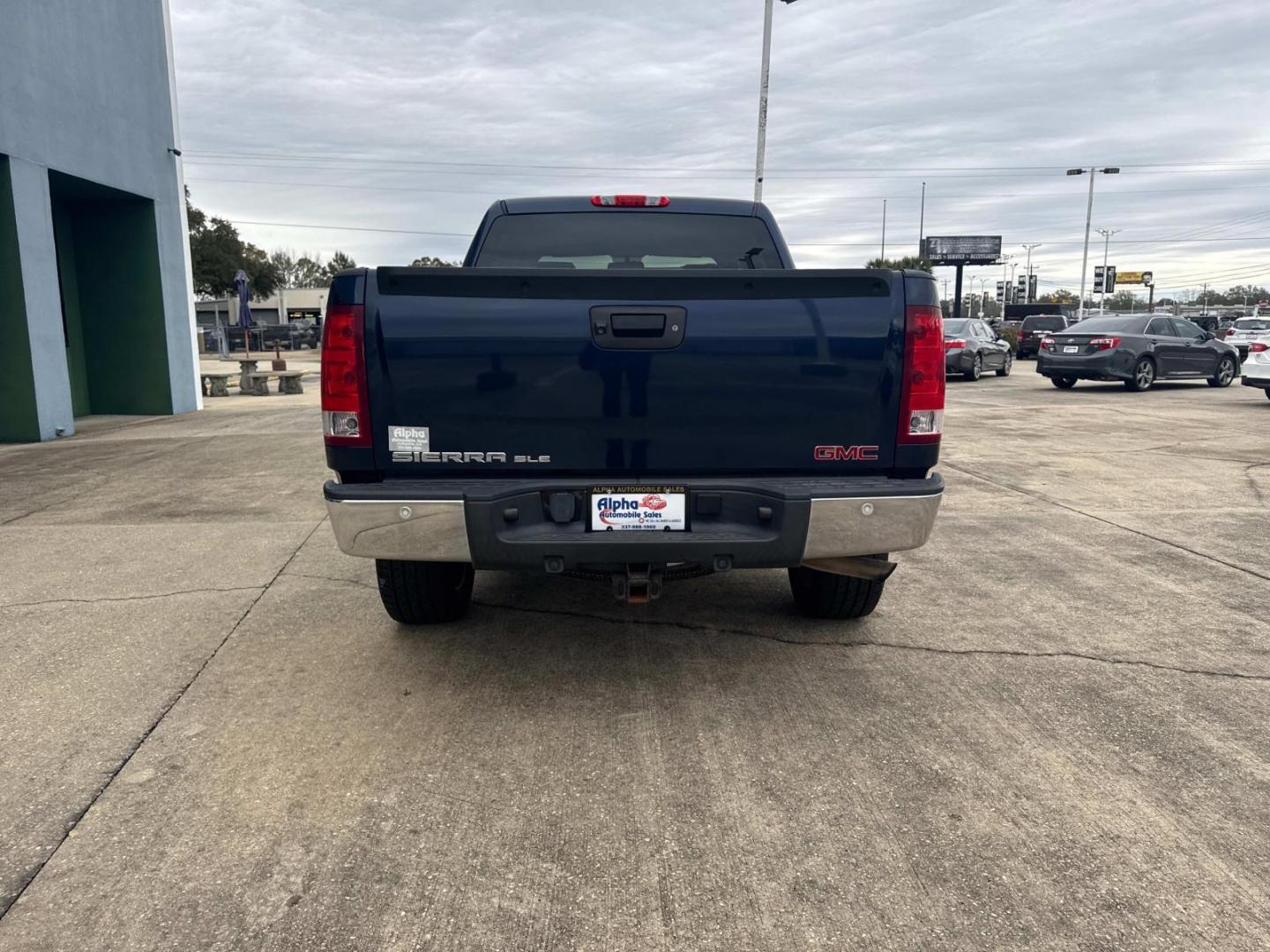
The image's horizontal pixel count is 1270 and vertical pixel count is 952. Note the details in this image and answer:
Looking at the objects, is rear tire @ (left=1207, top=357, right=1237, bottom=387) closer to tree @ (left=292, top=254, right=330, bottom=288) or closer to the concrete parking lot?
the concrete parking lot

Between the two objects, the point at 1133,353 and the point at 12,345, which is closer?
the point at 12,345

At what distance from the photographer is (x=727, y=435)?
3.34m

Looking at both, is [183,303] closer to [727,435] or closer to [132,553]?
[132,553]

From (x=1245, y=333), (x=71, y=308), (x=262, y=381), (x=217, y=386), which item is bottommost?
(x=217, y=386)

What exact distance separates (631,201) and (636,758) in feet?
9.72

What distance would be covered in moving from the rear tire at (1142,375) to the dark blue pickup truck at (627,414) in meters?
18.3

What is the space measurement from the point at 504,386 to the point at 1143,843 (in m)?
2.46

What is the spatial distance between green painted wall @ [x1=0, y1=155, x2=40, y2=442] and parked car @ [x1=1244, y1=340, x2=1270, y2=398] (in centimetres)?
1811

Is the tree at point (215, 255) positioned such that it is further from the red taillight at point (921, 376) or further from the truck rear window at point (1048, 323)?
the red taillight at point (921, 376)

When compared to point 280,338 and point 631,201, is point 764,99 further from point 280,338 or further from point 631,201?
point 280,338

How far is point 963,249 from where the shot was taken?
81.9 meters

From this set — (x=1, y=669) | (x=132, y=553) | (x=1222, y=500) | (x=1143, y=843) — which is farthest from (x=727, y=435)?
(x=1222, y=500)

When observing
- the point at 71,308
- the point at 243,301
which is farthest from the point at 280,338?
the point at 71,308

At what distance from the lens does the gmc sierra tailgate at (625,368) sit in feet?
10.6
